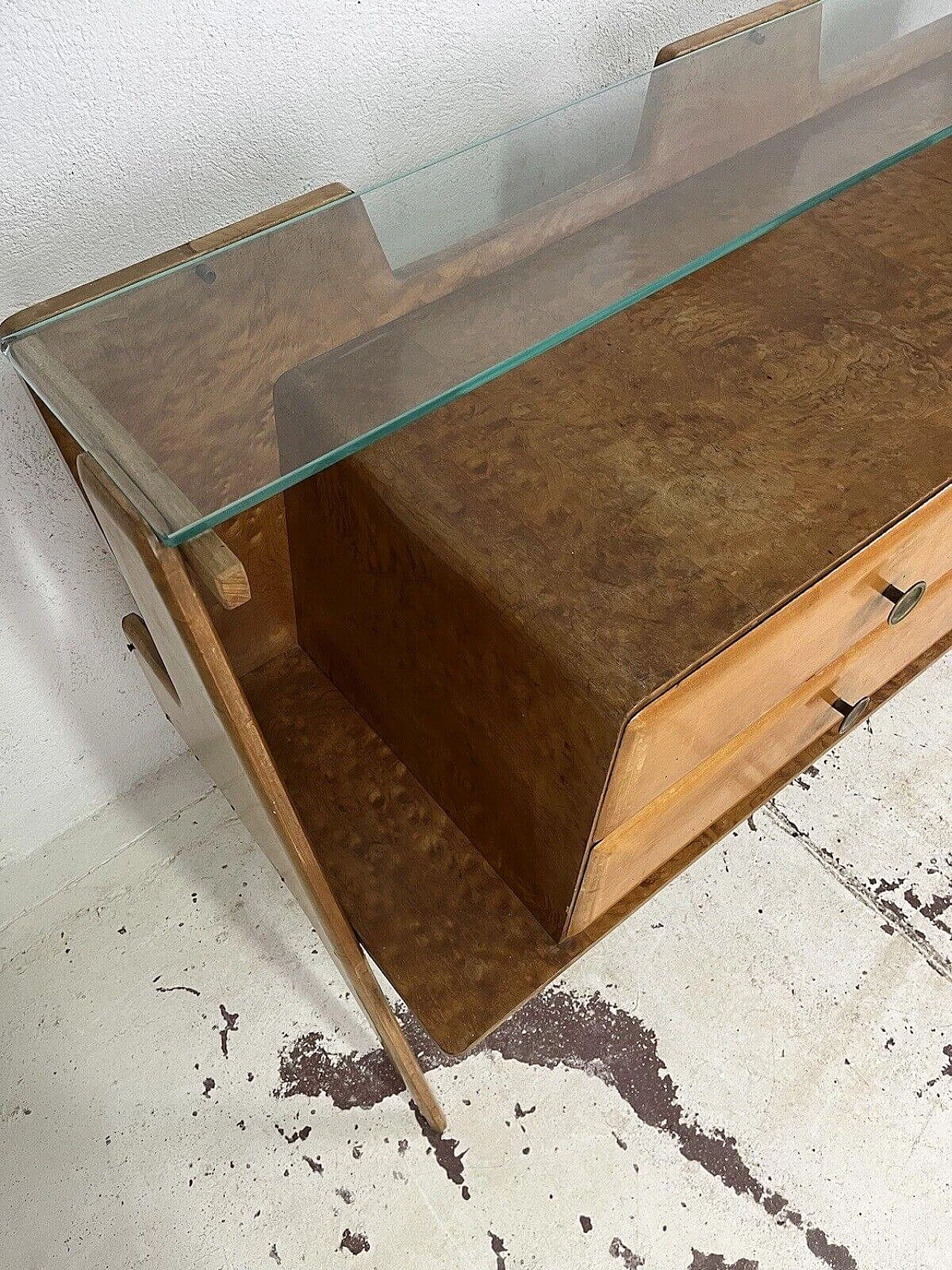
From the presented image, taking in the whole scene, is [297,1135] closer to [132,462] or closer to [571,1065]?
[571,1065]

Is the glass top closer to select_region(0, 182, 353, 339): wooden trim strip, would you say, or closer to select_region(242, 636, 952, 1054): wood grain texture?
select_region(0, 182, 353, 339): wooden trim strip

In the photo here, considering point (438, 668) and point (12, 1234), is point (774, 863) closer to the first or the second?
point (438, 668)

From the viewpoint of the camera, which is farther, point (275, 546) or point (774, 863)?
point (774, 863)

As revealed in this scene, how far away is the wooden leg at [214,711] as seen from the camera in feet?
1.70

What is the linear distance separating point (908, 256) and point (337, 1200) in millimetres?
1077

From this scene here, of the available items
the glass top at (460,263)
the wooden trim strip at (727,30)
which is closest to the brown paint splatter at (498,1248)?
the glass top at (460,263)

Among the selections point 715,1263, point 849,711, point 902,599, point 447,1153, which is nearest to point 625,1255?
point 715,1263

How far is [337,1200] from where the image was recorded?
1.04 m

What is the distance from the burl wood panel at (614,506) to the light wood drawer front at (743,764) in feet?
0.15

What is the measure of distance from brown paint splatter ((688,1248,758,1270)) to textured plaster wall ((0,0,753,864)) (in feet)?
2.84

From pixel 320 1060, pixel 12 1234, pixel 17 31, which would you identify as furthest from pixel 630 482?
pixel 12 1234

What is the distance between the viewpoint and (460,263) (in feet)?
2.31

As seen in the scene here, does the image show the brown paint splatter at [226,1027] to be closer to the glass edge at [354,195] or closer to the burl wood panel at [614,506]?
the burl wood panel at [614,506]

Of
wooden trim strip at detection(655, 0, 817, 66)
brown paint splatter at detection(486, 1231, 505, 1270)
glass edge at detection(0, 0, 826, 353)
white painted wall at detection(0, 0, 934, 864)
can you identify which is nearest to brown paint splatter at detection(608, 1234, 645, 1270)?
brown paint splatter at detection(486, 1231, 505, 1270)
